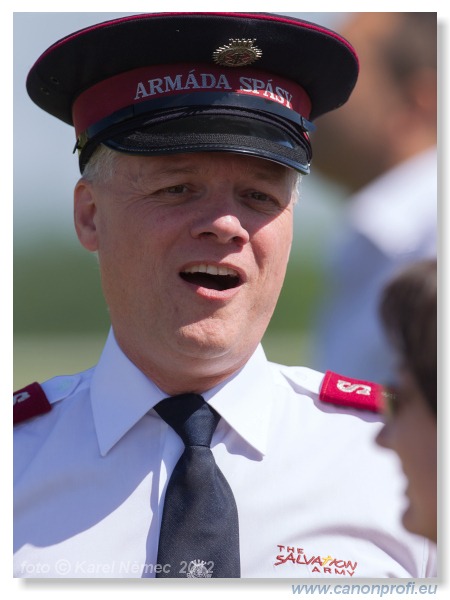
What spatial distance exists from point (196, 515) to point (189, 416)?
0.20 m

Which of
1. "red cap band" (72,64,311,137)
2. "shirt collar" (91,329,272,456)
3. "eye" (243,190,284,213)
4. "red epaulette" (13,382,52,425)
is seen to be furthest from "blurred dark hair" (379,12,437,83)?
"red epaulette" (13,382,52,425)

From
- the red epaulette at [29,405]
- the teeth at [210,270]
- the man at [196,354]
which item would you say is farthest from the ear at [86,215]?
the red epaulette at [29,405]

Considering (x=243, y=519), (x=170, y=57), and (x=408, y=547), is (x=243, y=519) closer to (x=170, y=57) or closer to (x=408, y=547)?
(x=408, y=547)

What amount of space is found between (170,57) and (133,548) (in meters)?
0.99

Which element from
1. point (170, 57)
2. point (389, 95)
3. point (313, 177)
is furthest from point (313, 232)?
point (170, 57)

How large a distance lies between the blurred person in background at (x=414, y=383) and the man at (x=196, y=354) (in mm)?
282

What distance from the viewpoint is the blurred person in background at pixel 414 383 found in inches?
56.8

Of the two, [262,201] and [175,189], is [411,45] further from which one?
[175,189]

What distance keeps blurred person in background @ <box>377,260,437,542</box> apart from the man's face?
1.12ft

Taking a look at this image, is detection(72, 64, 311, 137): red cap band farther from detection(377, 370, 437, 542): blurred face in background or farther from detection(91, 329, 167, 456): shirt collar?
detection(377, 370, 437, 542): blurred face in background

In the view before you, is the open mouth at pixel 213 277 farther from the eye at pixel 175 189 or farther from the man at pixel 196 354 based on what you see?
the eye at pixel 175 189

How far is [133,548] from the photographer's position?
193 cm

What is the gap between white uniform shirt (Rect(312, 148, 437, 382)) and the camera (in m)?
2.21

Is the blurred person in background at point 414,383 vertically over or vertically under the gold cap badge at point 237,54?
under
